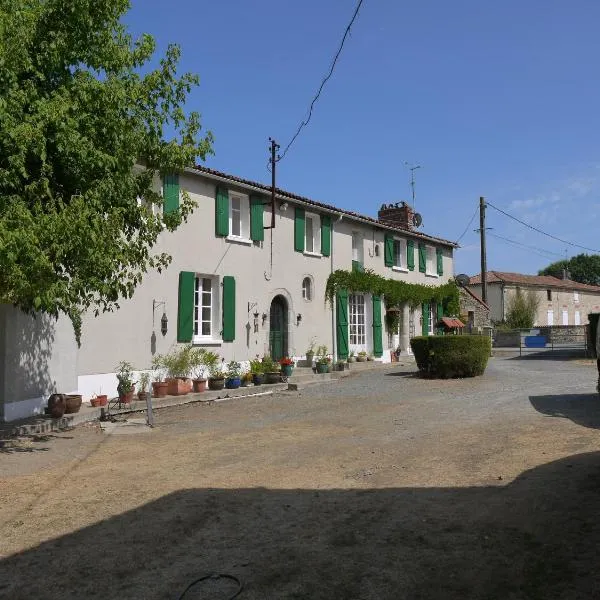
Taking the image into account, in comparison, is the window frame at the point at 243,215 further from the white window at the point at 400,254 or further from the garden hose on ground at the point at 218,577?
the garden hose on ground at the point at 218,577

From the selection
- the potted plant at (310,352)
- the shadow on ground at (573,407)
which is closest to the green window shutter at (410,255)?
the potted plant at (310,352)

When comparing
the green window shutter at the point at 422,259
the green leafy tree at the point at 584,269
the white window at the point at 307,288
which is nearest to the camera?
the white window at the point at 307,288

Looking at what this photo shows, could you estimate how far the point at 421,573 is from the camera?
3736 mm

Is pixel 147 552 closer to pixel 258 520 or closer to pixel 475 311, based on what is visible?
pixel 258 520

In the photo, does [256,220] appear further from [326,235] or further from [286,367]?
[286,367]

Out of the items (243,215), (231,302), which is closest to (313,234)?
(243,215)

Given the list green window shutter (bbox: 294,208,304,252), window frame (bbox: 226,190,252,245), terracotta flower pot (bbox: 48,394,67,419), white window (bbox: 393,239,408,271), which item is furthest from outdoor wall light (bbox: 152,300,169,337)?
white window (bbox: 393,239,408,271)

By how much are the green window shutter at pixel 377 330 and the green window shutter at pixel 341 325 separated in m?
1.74

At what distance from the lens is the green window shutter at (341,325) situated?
1925 centimetres

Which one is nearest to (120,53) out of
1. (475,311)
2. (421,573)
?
(421,573)

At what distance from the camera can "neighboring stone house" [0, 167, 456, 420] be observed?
11320mm

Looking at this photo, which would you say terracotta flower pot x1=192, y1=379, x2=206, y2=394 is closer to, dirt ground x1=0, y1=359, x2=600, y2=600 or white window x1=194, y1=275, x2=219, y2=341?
white window x1=194, y1=275, x2=219, y2=341

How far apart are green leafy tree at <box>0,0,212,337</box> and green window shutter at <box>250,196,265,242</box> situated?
7.71 m

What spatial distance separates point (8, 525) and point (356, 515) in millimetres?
2926
